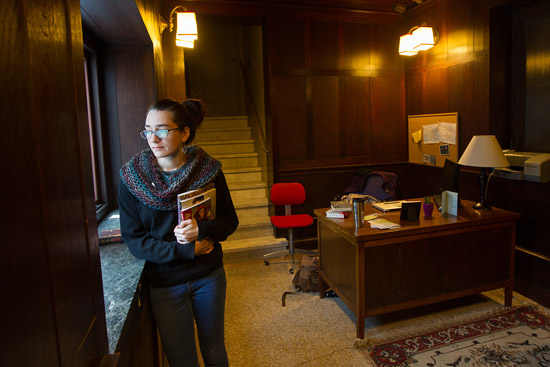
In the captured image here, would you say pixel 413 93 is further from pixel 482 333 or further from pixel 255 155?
pixel 482 333

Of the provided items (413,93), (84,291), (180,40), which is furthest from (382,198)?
(84,291)

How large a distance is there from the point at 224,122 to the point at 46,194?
6167mm

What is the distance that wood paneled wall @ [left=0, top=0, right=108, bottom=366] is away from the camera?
1.59ft

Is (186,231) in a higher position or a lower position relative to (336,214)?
higher

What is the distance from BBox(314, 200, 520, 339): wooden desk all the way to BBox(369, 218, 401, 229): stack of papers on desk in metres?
0.05

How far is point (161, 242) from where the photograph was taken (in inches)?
63.0

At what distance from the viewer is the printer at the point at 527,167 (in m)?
3.06

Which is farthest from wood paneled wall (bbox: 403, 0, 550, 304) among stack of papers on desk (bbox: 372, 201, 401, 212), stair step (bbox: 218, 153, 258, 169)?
stair step (bbox: 218, 153, 258, 169)

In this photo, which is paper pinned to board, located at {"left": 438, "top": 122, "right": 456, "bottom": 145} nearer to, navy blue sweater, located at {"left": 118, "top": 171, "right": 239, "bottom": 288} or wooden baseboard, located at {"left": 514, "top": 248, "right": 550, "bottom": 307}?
wooden baseboard, located at {"left": 514, "top": 248, "right": 550, "bottom": 307}

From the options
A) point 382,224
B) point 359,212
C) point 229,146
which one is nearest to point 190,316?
point 359,212

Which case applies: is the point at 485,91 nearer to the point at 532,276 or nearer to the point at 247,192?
the point at 532,276

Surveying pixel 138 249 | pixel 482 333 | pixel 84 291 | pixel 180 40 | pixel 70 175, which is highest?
pixel 180 40

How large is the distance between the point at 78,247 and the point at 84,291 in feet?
0.32

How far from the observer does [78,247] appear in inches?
29.3
